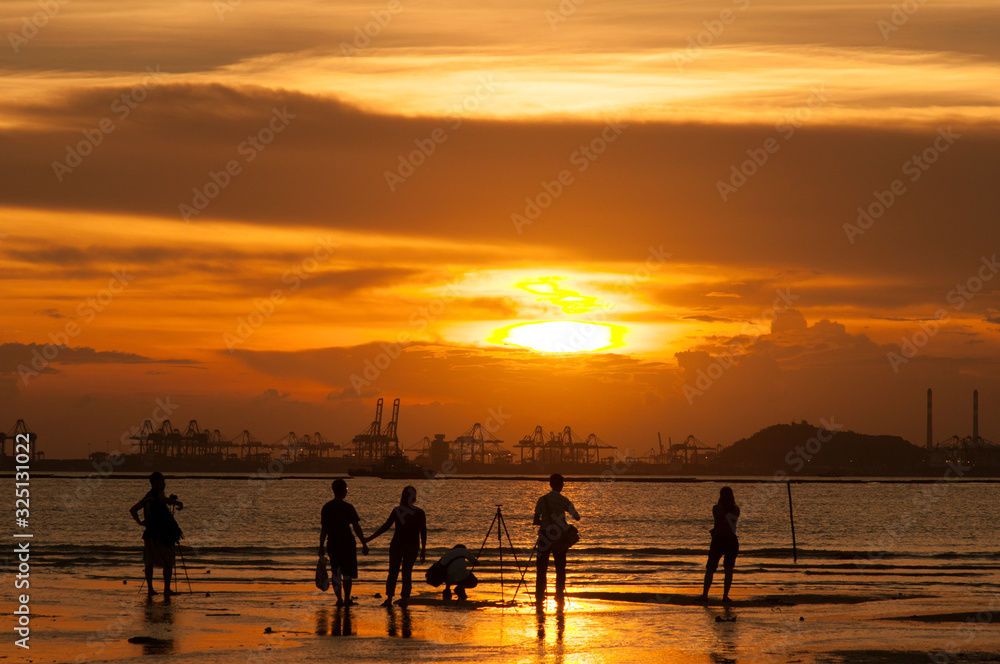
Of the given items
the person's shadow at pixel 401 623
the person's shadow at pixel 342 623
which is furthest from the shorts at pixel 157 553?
the person's shadow at pixel 401 623

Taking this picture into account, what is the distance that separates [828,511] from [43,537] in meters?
58.4

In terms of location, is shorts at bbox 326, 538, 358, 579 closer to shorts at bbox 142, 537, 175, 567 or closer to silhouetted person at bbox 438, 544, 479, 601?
silhouetted person at bbox 438, 544, 479, 601

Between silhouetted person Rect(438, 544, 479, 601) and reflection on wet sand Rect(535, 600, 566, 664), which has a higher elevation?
silhouetted person Rect(438, 544, 479, 601)

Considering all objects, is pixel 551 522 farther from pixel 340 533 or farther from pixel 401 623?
pixel 340 533

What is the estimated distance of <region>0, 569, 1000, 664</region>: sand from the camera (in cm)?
1209

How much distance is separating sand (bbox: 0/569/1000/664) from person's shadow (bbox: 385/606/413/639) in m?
0.03

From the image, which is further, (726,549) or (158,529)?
(726,549)

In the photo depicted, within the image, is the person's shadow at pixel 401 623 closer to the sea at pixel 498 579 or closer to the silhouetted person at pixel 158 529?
the sea at pixel 498 579

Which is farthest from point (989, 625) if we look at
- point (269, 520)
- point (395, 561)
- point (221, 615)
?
point (269, 520)

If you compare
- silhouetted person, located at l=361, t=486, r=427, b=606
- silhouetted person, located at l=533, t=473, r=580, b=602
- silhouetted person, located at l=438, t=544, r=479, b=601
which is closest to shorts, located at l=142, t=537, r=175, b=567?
silhouetted person, located at l=361, t=486, r=427, b=606

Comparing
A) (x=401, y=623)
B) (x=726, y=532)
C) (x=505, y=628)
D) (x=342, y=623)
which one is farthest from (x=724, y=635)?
(x=342, y=623)

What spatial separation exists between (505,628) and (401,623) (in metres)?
1.44

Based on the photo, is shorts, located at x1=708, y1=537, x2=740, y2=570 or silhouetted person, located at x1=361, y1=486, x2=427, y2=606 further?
shorts, located at x1=708, y1=537, x2=740, y2=570

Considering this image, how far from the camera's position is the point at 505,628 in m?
14.3
